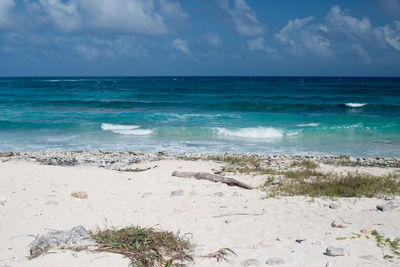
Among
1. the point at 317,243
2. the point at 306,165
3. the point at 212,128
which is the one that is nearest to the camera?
the point at 317,243

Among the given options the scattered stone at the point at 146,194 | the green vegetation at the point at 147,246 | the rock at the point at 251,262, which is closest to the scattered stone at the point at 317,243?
the rock at the point at 251,262

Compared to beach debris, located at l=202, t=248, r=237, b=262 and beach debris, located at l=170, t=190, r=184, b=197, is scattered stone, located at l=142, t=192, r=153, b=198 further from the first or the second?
beach debris, located at l=202, t=248, r=237, b=262

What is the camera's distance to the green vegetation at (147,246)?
14.8 ft

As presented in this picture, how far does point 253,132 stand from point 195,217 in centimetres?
1558

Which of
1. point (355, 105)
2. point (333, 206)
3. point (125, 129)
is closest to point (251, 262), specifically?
point (333, 206)

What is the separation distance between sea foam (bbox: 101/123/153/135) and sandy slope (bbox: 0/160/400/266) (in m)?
12.0

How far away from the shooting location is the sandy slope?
4812 mm

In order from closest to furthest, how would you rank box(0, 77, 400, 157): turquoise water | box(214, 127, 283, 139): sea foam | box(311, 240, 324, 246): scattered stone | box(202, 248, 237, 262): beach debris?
1. box(202, 248, 237, 262): beach debris
2. box(311, 240, 324, 246): scattered stone
3. box(0, 77, 400, 157): turquoise water
4. box(214, 127, 283, 139): sea foam

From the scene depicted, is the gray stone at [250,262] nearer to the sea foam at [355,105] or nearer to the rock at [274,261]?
the rock at [274,261]

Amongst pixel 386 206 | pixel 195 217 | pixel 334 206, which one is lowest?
pixel 195 217

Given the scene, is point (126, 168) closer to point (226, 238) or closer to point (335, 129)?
point (226, 238)

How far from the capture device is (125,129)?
2272 centimetres

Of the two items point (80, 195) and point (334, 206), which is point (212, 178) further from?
point (80, 195)

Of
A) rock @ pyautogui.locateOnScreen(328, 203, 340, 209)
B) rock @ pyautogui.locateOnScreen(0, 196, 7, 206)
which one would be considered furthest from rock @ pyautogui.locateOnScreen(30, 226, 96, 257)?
rock @ pyautogui.locateOnScreen(328, 203, 340, 209)
